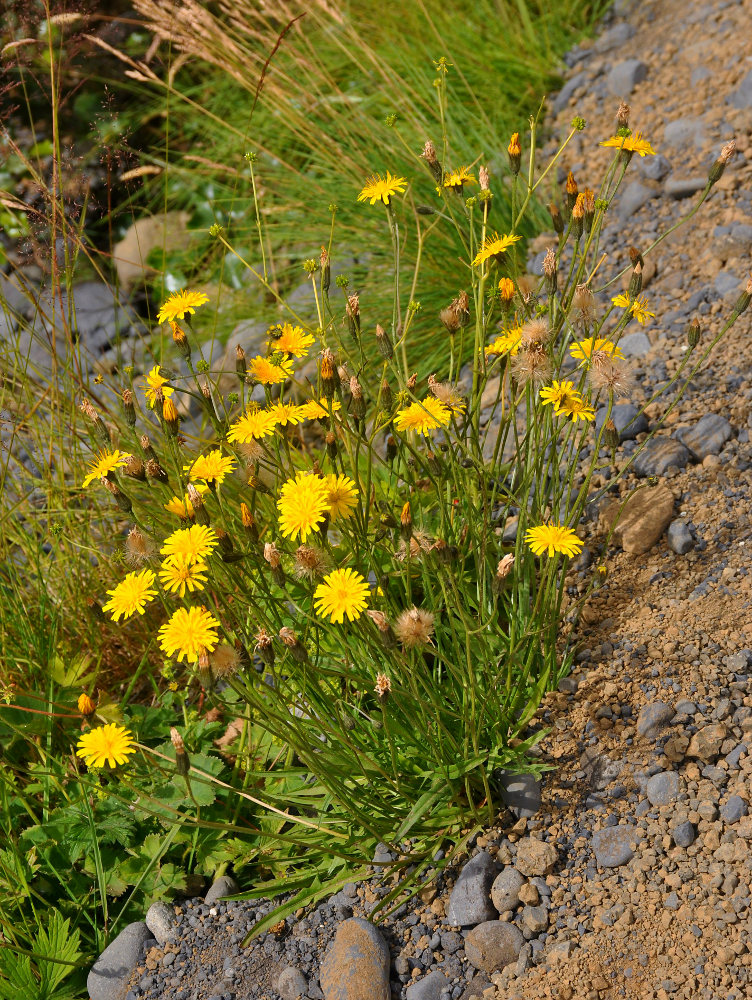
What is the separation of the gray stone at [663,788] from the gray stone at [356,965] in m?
0.61

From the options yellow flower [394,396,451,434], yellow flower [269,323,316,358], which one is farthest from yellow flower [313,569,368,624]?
yellow flower [269,323,316,358]

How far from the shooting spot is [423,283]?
345 centimetres

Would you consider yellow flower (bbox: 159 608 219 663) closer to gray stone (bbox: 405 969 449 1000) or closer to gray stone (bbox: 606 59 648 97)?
gray stone (bbox: 405 969 449 1000)

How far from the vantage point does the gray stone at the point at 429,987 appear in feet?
6.06

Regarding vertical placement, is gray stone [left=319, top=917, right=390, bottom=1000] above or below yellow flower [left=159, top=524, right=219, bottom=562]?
below

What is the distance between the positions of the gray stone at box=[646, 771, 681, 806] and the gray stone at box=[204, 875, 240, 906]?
0.95 metres

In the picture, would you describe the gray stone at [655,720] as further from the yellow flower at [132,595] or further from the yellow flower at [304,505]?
the yellow flower at [132,595]

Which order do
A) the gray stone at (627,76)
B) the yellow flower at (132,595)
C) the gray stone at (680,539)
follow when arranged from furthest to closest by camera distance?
the gray stone at (627,76) < the gray stone at (680,539) < the yellow flower at (132,595)

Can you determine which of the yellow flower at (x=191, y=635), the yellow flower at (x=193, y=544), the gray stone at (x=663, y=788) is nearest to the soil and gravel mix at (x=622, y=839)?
the gray stone at (x=663, y=788)

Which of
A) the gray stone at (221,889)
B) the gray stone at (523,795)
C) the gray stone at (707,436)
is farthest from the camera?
the gray stone at (707,436)

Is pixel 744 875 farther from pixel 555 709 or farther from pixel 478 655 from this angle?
pixel 478 655

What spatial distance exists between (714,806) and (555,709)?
41cm

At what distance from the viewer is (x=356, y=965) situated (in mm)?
1868

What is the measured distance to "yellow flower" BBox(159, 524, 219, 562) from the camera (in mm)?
1771
